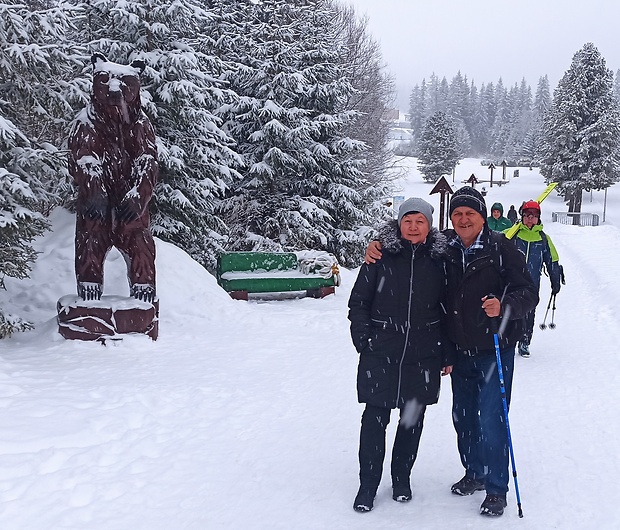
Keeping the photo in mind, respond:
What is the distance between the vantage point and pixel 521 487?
159 inches

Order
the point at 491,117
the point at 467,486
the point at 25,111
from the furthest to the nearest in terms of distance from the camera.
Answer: the point at 491,117, the point at 25,111, the point at 467,486

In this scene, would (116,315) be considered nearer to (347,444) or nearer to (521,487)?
(347,444)

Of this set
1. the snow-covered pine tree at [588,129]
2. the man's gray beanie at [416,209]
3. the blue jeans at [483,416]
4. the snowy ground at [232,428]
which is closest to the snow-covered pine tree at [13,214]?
the snowy ground at [232,428]

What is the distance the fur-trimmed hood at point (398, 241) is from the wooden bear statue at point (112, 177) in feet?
14.8

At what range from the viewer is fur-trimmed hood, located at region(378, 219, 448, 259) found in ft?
11.9

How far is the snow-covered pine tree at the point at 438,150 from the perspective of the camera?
57.4 m

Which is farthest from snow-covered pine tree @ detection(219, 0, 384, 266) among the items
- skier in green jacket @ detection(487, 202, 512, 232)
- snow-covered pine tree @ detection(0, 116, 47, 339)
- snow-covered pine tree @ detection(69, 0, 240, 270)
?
snow-covered pine tree @ detection(0, 116, 47, 339)

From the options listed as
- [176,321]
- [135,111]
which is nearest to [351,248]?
[176,321]

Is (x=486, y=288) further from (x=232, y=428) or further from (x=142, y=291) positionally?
(x=142, y=291)

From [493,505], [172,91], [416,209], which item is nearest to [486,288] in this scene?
[416,209]

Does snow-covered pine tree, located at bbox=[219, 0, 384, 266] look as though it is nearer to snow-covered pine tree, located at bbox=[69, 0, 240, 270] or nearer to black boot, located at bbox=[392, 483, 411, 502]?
snow-covered pine tree, located at bbox=[69, 0, 240, 270]

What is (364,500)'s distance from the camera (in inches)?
146

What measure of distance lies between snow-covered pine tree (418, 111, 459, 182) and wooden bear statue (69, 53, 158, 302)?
172ft

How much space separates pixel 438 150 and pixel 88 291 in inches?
2147
